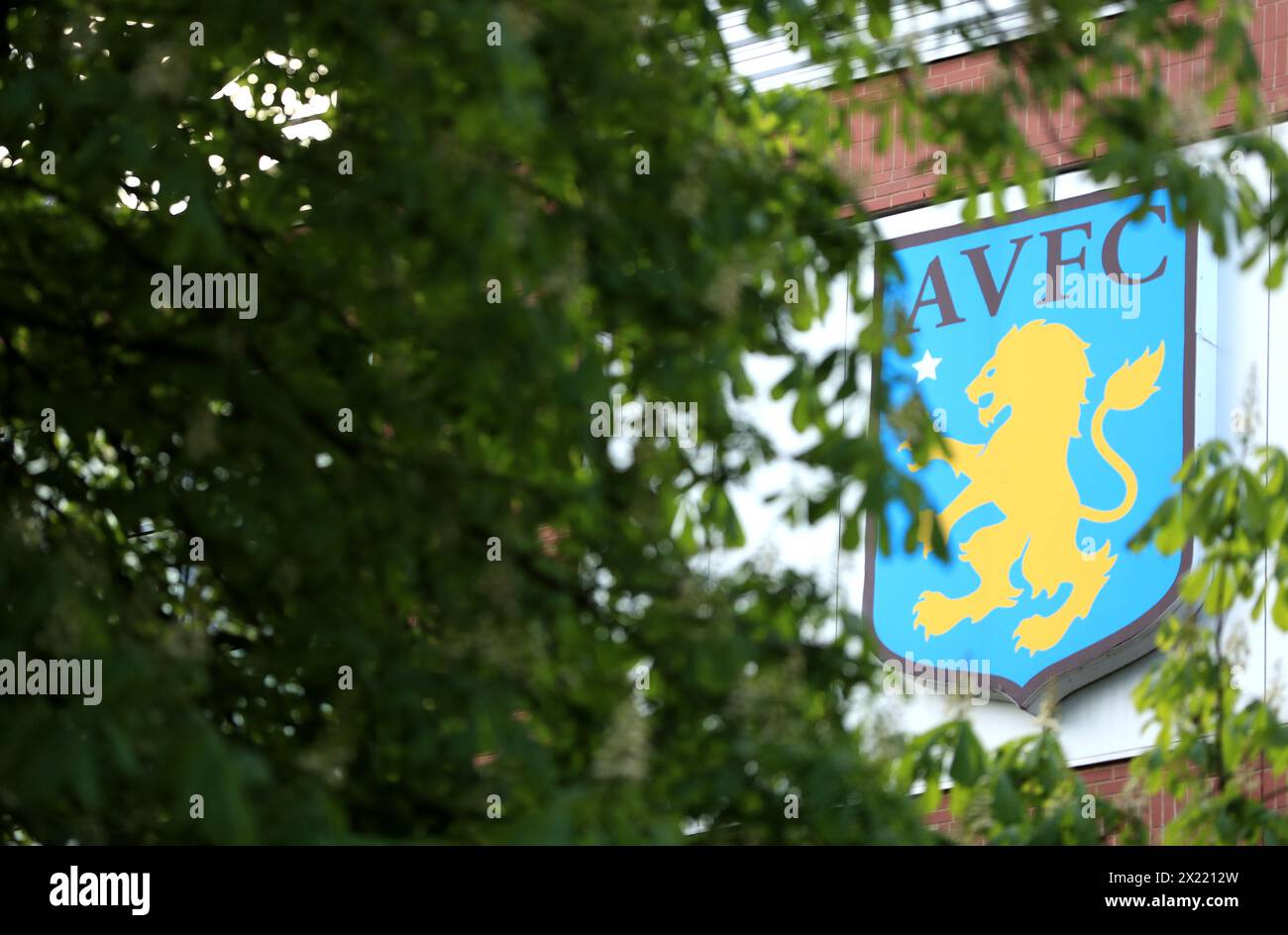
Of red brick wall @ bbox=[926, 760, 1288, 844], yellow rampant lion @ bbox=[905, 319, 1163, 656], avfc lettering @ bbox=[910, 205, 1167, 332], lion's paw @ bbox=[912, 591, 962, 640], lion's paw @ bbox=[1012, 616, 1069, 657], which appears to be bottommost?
red brick wall @ bbox=[926, 760, 1288, 844]

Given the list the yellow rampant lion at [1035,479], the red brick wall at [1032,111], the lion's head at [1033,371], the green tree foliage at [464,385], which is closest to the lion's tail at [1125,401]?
the yellow rampant lion at [1035,479]

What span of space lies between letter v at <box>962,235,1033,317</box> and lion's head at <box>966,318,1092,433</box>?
21 centimetres

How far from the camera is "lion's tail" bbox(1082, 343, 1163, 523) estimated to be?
9.77 metres

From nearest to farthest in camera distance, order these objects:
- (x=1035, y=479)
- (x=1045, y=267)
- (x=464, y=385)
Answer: (x=464, y=385) → (x=1035, y=479) → (x=1045, y=267)

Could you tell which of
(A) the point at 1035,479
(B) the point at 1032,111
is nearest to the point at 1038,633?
(A) the point at 1035,479

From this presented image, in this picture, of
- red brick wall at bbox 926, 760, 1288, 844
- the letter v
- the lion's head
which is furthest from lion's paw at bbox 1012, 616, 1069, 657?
the letter v

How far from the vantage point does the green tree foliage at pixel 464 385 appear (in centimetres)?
432

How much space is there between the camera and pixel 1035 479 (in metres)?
10.1

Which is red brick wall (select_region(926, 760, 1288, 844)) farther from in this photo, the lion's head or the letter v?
the letter v

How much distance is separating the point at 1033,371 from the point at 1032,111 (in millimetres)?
1372

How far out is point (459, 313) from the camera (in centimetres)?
461

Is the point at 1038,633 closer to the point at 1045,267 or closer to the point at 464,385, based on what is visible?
the point at 1045,267

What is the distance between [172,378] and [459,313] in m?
0.82
